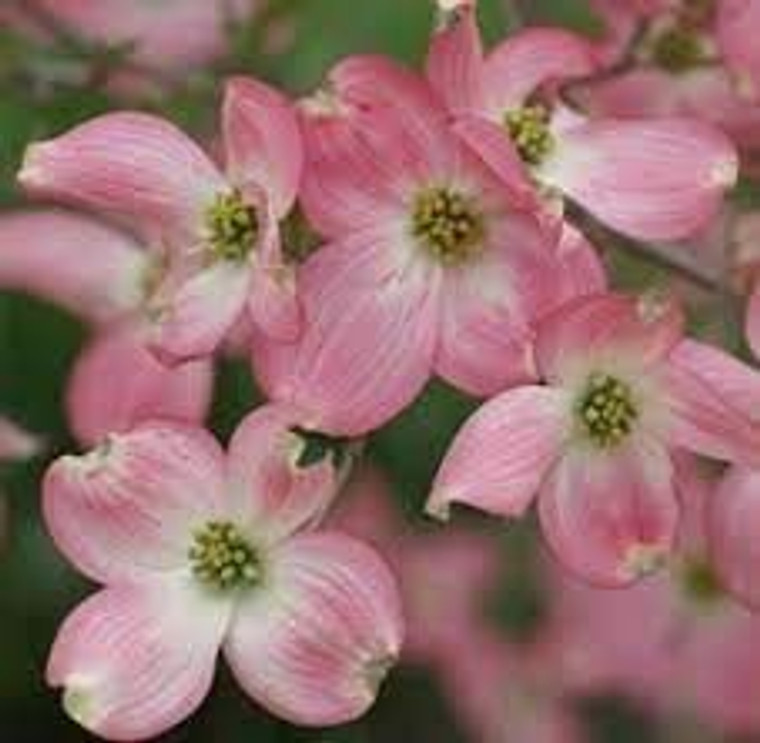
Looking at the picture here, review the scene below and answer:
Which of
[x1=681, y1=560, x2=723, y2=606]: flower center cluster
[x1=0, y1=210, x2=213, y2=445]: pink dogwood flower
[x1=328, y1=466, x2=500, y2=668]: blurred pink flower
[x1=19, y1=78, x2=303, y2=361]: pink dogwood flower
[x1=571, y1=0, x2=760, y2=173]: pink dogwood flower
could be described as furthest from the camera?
[x1=328, y1=466, x2=500, y2=668]: blurred pink flower

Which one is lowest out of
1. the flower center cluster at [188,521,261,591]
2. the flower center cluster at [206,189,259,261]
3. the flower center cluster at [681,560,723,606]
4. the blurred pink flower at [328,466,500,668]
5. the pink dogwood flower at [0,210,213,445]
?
Answer: the blurred pink flower at [328,466,500,668]

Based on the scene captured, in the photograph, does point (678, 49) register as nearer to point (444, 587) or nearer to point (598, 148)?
point (598, 148)

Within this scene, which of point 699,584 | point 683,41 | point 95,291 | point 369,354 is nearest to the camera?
point 369,354

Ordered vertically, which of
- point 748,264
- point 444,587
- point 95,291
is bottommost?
point 444,587

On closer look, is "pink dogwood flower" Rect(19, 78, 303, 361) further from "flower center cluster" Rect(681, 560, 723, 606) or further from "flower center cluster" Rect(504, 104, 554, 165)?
"flower center cluster" Rect(681, 560, 723, 606)

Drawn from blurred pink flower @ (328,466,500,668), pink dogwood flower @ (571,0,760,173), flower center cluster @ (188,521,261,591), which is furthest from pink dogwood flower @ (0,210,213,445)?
blurred pink flower @ (328,466,500,668)

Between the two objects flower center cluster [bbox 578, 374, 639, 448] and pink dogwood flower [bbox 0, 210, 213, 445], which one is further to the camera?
pink dogwood flower [bbox 0, 210, 213, 445]

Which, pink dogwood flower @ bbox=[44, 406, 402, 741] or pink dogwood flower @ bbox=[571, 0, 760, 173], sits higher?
pink dogwood flower @ bbox=[571, 0, 760, 173]

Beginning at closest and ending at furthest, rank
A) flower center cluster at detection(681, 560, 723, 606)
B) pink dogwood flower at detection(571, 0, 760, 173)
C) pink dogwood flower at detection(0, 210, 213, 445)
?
pink dogwood flower at detection(571, 0, 760, 173)
pink dogwood flower at detection(0, 210, 213, 445)
flower center cluster at detection(681, 560, 723, 606)

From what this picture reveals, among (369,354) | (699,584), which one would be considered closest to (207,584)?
(369,354)

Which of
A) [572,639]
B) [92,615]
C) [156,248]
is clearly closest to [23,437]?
[156,248]
